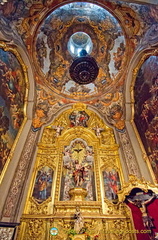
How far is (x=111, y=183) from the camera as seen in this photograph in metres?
6.99

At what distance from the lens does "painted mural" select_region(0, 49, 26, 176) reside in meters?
6.84

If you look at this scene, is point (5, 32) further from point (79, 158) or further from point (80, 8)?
point (79, 158)

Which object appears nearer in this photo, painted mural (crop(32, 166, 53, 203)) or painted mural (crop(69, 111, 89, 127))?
painted mural (crop(32, 166, 53, 203))

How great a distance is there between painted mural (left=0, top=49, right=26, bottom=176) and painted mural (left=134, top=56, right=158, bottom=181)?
6208 millimetres

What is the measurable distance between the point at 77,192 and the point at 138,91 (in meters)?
6.03

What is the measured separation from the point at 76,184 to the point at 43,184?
1408 mm

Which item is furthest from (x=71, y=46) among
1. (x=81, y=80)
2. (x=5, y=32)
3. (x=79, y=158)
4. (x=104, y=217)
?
(x=104, y=217)

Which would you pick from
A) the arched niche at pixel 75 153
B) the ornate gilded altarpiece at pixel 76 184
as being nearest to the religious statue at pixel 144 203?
the ornate gilded altarpiece at pixel 76 184

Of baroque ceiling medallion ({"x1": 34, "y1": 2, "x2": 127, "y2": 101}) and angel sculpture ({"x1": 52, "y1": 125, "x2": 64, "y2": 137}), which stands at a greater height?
baroque ceiling medallion ({"x1": 34, "y1": 2, "x2": 127, "y2": 101})

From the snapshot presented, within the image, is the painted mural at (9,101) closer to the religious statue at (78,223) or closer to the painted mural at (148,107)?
the religious statue at (78,223)

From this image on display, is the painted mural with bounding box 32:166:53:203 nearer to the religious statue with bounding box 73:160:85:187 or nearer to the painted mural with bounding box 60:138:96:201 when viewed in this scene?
the painted mural with bounding box 60:138:96:201

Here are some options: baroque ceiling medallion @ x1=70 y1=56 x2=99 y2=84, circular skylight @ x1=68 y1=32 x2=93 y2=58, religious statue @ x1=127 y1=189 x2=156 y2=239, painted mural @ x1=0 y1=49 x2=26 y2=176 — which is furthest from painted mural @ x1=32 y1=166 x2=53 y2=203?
circular skylight @ x1=68 y1=32 x2=93 y2=58

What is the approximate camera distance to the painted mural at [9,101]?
684 centimetres

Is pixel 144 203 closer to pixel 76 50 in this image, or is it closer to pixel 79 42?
pixel 76 50
